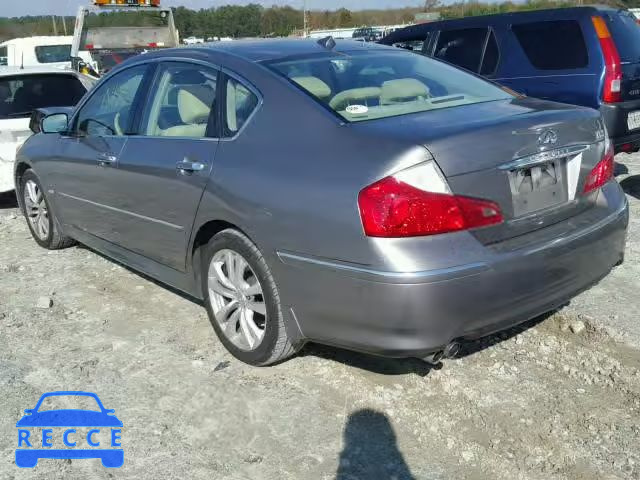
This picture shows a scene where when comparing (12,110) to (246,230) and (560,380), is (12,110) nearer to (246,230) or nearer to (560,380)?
(246,230)

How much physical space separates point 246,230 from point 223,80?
0.91 meters

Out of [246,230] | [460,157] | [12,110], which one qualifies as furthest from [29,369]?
[12,110]

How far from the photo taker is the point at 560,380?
335 centimetres

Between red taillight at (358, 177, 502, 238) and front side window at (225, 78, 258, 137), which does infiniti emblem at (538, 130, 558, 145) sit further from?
front side window at (225, 78, 258, 137)

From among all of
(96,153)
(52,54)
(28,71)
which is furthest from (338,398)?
(52,54)

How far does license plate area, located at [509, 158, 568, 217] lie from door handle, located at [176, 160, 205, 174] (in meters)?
1.56

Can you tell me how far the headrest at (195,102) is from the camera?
12.0 feet

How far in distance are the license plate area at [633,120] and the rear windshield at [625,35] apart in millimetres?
518

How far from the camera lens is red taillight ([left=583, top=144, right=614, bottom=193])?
323 cm

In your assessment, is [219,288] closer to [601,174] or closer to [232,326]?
[232,326]

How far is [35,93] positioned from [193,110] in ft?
14.9

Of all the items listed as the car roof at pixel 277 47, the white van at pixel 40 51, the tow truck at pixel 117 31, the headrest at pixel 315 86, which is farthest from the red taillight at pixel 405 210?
the white van at pixel 40 51

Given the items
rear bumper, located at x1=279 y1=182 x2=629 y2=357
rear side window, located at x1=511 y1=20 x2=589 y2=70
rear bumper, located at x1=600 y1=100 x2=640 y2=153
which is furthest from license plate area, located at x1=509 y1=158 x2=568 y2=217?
rear side window, located at x1=511 y1=20 x2=589 y2=70

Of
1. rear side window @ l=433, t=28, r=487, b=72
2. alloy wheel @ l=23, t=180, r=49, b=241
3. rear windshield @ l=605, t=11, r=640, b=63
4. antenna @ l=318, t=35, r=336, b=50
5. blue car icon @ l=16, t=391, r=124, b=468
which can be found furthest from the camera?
rear side window @ l=433, t=28, r=487, b=72
